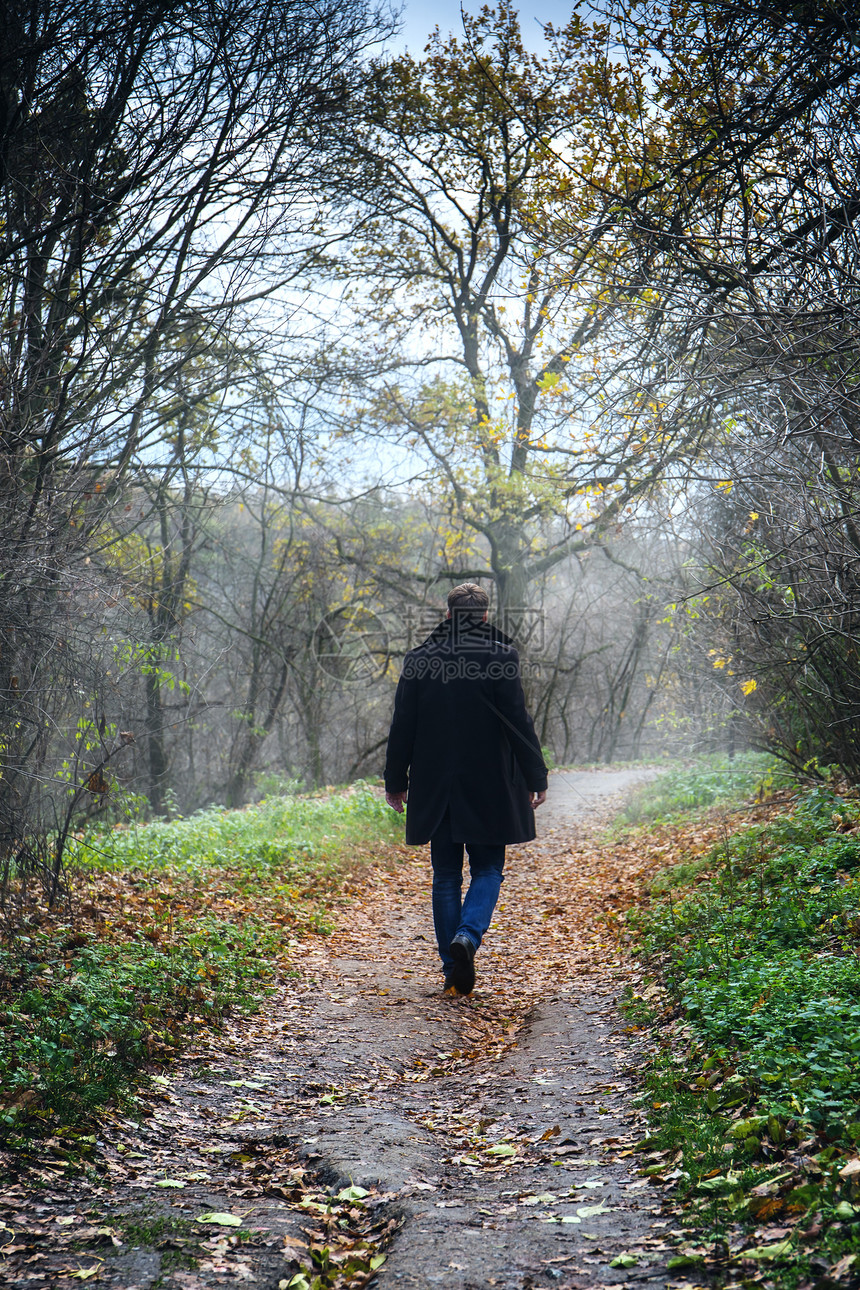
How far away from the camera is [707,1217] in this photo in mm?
2414

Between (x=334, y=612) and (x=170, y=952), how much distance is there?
40.1ft

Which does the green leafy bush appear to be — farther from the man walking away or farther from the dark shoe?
the man walking away

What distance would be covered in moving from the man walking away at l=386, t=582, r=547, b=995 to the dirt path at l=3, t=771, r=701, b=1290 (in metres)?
0.58

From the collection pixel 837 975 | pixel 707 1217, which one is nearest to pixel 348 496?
pixel 837 975

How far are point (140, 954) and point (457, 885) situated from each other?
6.40ft

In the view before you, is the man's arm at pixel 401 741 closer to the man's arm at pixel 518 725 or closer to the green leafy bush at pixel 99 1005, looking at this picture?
the man's arm at pixel 518 725

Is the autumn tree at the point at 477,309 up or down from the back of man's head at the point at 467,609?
up

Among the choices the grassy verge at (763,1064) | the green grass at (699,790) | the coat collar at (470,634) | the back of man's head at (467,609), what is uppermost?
the back of man's head at (467,609)

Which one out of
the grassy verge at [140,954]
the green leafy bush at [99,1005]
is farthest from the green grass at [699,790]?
the green leafy bush at [99,1005]

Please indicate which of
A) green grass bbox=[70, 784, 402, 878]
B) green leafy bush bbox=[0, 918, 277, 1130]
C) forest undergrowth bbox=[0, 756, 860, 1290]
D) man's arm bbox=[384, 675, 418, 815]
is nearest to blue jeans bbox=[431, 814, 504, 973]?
man's arm bbox=[384, 675, 418, 815]

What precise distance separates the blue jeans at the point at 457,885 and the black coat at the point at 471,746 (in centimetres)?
14

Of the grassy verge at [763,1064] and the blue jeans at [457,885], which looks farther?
the blue jeans at [457,885]

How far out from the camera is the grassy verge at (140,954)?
349cm

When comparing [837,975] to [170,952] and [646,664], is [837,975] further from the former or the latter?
[646,664]
